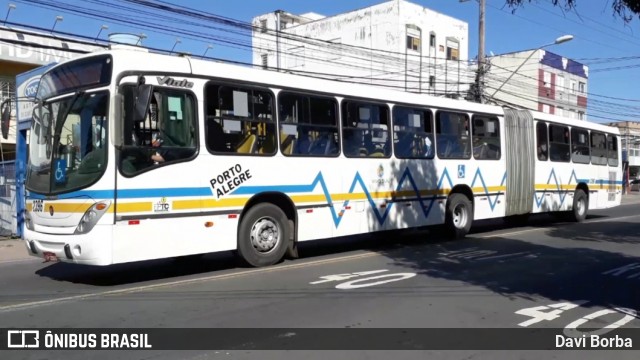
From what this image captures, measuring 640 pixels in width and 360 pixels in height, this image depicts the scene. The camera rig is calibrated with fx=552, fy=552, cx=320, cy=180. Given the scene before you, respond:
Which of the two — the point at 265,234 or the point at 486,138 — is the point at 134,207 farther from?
the point at 486,138

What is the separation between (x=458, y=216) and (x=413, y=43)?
30627 millimetres

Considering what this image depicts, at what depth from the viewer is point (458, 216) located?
12.8 meters

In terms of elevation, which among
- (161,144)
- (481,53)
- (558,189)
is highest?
(481,53)

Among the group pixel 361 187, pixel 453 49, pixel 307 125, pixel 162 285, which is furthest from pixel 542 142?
pixel 453 49

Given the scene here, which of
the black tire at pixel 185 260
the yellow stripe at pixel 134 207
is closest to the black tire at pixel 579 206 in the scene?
the black tire at pixel 185 260

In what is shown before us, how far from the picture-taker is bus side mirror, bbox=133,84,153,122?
6.94m

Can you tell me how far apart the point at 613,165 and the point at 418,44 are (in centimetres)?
2466

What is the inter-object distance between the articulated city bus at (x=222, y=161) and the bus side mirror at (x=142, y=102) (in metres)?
0.01

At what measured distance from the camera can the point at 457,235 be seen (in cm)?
1267

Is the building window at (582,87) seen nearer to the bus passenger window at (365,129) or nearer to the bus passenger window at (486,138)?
the bus passenger window at (486,138)

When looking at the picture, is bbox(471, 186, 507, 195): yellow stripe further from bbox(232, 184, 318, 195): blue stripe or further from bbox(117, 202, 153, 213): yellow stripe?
bbox(117, 202, 153, 213): yellow stripe

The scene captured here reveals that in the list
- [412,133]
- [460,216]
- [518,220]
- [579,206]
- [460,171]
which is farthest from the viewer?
[579,206]

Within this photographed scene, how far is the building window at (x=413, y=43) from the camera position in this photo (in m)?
40.7

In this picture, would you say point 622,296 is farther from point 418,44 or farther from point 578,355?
point 418,44
